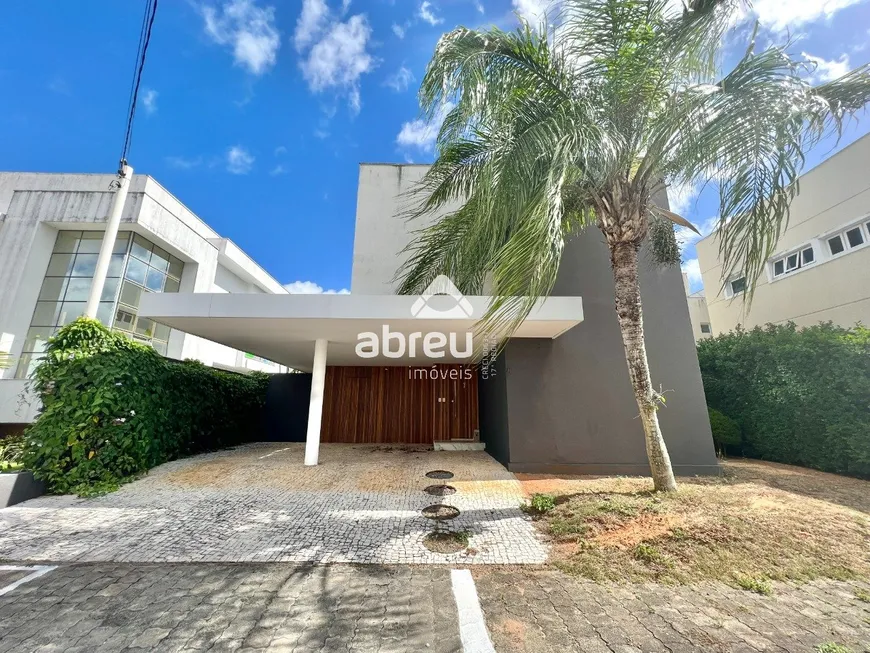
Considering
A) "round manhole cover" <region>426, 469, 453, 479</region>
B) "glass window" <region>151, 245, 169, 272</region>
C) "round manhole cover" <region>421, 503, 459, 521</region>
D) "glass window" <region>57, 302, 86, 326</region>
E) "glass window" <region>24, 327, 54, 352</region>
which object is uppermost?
"glass window" <region>151, 245, 169, 272</region>

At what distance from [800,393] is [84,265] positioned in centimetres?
2345

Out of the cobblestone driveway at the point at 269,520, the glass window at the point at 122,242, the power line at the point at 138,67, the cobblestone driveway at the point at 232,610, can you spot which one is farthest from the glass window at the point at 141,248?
the cobblestone driveway at the point at 232,610

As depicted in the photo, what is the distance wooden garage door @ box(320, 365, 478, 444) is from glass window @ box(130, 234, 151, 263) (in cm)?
968

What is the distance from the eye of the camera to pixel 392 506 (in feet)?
16.8

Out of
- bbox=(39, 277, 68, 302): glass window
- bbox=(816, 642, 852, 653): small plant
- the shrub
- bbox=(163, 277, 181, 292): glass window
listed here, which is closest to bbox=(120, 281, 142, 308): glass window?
bbox=(163, 277, 181, 292): glass window

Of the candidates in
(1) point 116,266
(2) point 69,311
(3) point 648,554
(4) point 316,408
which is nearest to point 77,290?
(2) point 69,311

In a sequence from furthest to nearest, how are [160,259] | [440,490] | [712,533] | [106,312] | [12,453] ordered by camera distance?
[160,259] < [106,312] < [12,453] < [440,490] < [712,533]

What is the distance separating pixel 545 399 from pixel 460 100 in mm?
5875

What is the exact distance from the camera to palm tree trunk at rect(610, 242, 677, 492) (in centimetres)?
494

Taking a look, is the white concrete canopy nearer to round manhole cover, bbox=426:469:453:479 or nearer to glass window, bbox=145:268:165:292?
round manhole cover, bbox=426:469:453:479

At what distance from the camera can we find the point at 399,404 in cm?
1145

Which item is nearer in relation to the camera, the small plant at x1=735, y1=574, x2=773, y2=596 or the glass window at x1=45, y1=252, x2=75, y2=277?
the small plant at x1=735, y1=574, x2=773, y2=596

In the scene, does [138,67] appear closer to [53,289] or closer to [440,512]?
[440,512]

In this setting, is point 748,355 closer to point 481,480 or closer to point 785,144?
point 785,144
